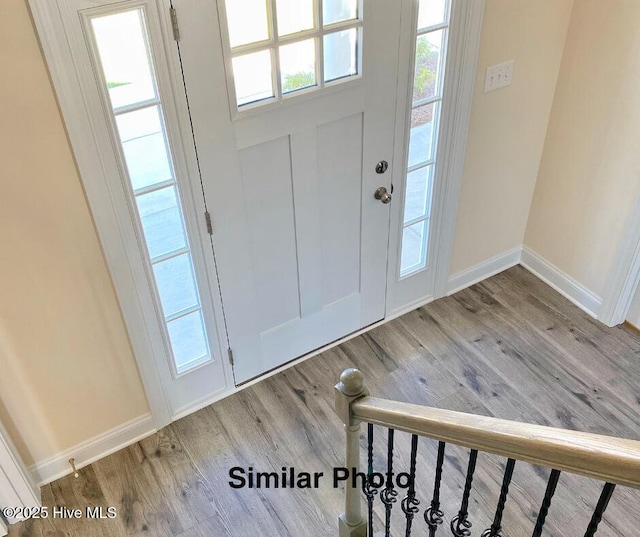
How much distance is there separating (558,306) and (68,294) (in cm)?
241

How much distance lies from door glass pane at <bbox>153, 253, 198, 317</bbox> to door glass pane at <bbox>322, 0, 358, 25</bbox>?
3.31 ft

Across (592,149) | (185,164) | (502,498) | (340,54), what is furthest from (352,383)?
(592,149)

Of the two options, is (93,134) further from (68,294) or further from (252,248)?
(252,248)

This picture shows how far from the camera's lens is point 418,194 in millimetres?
3074

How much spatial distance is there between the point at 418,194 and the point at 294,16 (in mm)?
1144

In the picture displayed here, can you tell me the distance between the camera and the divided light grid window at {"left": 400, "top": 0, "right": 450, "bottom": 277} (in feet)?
8.47

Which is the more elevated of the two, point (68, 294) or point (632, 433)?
point (68, 294)

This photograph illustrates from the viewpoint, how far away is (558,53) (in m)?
3.02

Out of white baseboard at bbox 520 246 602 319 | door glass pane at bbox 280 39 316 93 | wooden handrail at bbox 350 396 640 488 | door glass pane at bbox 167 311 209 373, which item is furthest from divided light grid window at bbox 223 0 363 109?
white baseboard at bbox 520 246 602 319

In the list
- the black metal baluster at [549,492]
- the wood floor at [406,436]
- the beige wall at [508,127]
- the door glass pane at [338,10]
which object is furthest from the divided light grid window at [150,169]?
the black metal baluster at [549,492]

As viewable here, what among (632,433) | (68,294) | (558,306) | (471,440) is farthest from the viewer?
(558,306)

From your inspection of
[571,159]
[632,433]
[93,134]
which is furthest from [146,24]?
[632,433]

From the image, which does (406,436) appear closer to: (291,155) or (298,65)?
(291,155)

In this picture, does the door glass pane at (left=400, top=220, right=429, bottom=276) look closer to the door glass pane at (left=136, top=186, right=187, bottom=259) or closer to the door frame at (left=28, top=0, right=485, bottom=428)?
the door frame at (left=28, top=0, right=485, bottom=428)
